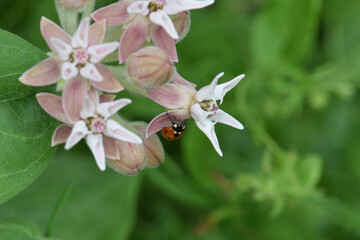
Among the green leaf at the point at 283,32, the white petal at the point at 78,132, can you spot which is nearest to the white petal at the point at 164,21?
the white petal at the point at 78,132

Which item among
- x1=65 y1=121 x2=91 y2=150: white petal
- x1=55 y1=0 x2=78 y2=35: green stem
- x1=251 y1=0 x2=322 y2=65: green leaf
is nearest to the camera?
x1=65 y1=121 x2=91 y2=150: white petal

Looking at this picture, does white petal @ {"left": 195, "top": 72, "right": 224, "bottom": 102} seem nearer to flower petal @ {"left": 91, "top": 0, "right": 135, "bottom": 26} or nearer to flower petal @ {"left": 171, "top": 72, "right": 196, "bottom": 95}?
flower petal @ {"left": 171, "top": 72, "right": 196, "bottom": 95}

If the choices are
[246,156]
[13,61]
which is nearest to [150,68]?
[13,61]

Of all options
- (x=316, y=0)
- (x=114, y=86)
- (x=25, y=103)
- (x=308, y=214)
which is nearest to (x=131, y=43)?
(x=114, y=86)

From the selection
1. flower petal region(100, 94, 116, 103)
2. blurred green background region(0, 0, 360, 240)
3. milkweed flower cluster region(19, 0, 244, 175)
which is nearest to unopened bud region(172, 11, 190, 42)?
milkweed flower cluster region(19, 0, 244, 175)

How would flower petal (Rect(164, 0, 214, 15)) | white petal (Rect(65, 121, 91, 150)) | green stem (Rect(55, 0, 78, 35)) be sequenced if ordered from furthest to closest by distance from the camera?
green stem (Rect(55, 0, 78, 35)) < flower petal (Rect(164, 0, 214, 15)) < white petal (Rect(65, 121, 91, 150))

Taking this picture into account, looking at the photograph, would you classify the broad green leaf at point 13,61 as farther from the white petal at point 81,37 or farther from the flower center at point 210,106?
the flower center at point 210,106

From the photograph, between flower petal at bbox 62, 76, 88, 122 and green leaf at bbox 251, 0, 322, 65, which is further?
green leaf at bbox 251, 0, 322, 65
